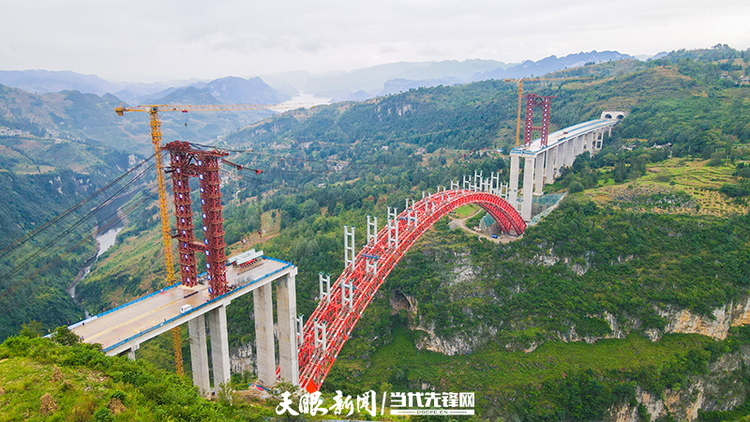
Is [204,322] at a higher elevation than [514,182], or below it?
below

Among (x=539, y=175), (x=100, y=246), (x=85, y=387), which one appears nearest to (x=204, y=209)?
(x=85, y=387)

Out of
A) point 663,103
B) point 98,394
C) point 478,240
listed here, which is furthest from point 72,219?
point 663,103

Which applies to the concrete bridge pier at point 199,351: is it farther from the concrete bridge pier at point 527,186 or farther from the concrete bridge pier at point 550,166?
the concrete bridge pier at point 550,166

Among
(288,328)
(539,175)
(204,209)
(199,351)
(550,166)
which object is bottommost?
(288,328)

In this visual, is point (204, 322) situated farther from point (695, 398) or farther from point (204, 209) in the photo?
point (695, 398)

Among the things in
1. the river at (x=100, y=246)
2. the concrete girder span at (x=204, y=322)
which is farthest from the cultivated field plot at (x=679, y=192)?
the river at (x=100, y=246)

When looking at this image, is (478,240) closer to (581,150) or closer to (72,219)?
(581,150)
